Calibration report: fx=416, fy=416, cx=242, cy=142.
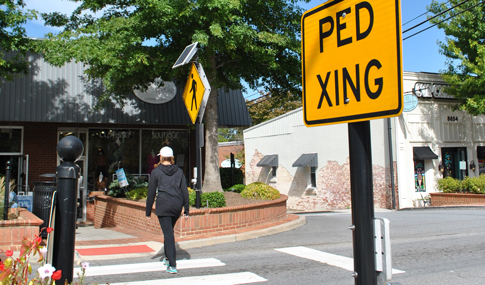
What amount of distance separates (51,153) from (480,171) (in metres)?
19.9

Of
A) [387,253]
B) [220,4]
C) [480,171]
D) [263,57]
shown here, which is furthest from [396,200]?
[387,253]

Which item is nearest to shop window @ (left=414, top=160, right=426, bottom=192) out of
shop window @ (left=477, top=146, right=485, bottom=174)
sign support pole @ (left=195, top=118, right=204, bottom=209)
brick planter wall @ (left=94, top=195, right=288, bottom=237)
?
shop window @ (left=477, top=146, right=485, bottom=174)

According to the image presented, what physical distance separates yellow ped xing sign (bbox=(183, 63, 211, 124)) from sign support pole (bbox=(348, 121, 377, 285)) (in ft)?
19.7

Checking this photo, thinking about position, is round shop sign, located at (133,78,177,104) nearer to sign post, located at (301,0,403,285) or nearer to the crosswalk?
the crosswalk

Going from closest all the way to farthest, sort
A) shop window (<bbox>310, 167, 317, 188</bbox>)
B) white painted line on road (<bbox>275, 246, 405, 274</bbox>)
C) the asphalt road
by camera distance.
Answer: the asphalt road < white painted line on road (<bbox>275, 246, 405, 274</bbox>) < shop window (<bbox>310, 167, 317, 188</bbox>)

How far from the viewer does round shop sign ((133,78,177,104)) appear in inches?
600

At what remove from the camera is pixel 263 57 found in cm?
1098

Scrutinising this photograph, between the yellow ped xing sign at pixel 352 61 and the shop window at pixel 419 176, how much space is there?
18.4 meters

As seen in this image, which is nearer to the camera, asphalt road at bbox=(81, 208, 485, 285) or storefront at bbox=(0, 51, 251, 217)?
asphalt road at bbox=(81, 208, 485, 285)

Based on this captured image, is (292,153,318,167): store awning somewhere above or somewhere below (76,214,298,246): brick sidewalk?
above

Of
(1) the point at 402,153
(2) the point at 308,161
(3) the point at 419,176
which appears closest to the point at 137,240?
(1) the point at 402,153

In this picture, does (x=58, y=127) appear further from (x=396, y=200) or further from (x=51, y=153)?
(x=396, y=200)

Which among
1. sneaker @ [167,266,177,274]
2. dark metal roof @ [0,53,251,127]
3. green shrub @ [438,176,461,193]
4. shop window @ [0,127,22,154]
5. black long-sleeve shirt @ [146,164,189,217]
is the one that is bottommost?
sneaker @ [167,266,177,274]

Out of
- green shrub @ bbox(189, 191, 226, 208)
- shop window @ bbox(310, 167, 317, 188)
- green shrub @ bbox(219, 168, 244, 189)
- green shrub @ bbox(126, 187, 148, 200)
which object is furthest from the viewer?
shop window @ bbox(310, 167, 317, 188)
